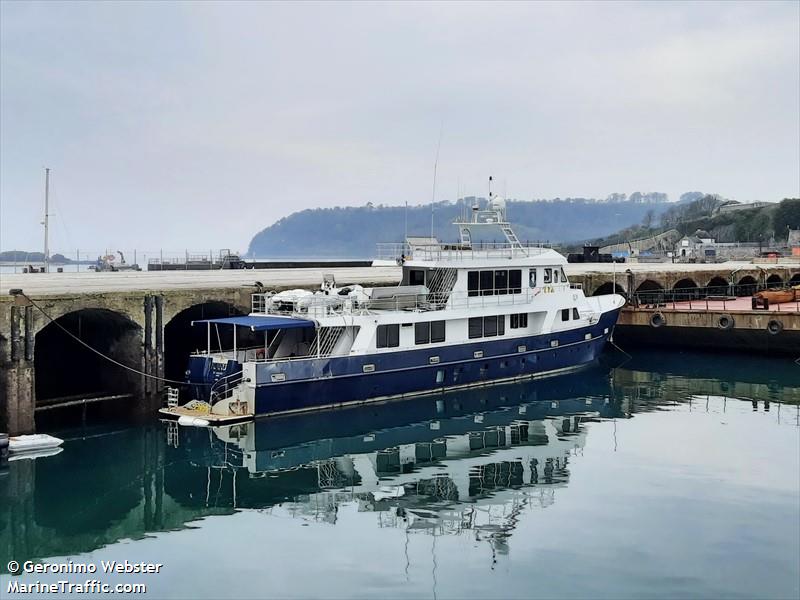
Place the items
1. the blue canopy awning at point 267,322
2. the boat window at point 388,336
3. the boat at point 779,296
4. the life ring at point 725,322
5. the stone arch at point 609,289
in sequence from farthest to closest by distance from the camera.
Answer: the stone arch at point 609,289 → the boat at point 779,296 → the life ring at point 725,322 → the boat window at point 388,336 → the blue canopy awning at point 267,322

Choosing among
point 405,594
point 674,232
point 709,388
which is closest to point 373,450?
point 405,594

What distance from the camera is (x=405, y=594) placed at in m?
13.5

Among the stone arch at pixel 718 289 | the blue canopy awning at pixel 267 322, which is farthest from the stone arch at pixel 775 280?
the blue canopy awning at pixel 267 322

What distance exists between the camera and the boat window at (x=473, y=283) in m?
31.6

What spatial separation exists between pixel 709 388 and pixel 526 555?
799 inches

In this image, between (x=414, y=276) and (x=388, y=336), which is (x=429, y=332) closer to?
(x=388, y=336)

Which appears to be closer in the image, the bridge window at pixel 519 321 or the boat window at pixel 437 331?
the boat window at pixel 437 331

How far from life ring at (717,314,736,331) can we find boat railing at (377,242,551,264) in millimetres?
12280

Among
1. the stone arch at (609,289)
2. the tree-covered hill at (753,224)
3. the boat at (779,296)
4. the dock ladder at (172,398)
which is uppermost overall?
the tree-covered hill at (753,224)

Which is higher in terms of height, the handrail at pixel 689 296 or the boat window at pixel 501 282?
the boat window at pixel 501 282

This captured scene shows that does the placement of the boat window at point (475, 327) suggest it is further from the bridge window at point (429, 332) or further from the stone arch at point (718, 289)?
the stone arch at point (718, 289)

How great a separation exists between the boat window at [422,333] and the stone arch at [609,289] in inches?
828

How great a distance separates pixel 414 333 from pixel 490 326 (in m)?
3.99

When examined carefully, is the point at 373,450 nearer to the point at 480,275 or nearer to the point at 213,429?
the point at 213,429
